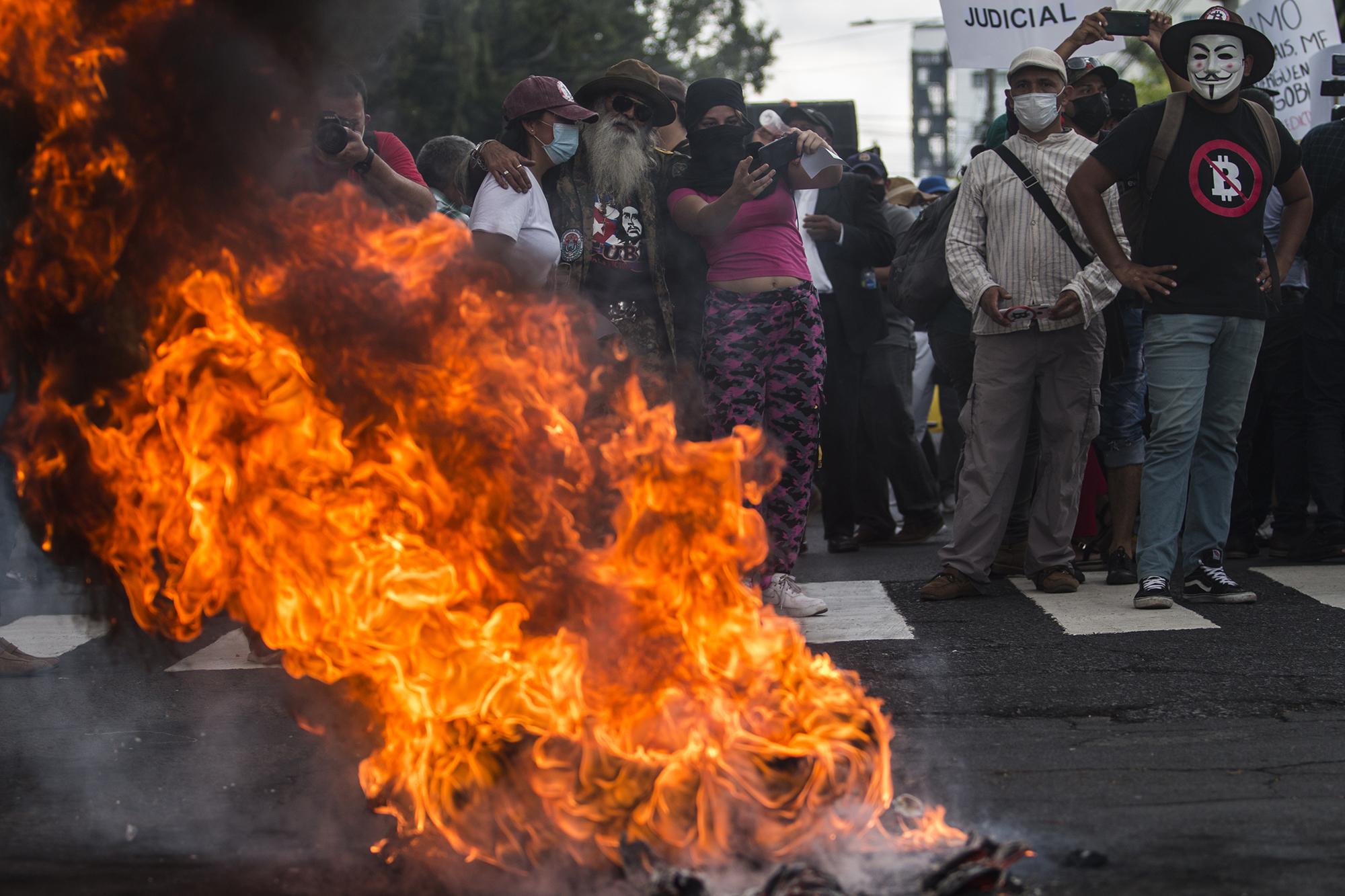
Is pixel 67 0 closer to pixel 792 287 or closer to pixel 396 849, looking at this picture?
pixel 396 849

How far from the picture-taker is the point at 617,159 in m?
6.55

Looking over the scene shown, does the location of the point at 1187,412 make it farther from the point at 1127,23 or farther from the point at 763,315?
the point at 1127,23

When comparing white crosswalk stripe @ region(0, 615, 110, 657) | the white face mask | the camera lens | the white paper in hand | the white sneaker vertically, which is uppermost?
the camera lens

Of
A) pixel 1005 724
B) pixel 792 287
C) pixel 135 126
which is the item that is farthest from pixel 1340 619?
pixel 135 126

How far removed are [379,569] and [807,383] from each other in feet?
10.8

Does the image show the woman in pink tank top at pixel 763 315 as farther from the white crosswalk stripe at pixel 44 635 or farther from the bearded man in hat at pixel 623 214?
the white crosswalk stripe at pixel 44 635

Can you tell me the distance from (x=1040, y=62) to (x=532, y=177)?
7.81ft

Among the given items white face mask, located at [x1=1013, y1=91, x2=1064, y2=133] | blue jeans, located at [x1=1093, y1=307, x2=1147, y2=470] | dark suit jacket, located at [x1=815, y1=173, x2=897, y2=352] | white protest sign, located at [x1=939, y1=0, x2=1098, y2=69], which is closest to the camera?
white face mask, located at [x1=1013, y1=91, x2=1064, y2=133]

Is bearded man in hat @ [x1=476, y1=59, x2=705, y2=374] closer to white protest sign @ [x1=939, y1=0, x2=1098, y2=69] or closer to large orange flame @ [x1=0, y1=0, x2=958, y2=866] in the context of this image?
large orange flame @ [x1=0, y1=0, x2=958, y2=866]

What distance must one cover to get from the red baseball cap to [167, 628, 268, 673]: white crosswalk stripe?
2.49 m

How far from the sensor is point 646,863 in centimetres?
328

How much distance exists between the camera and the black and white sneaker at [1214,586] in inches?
265

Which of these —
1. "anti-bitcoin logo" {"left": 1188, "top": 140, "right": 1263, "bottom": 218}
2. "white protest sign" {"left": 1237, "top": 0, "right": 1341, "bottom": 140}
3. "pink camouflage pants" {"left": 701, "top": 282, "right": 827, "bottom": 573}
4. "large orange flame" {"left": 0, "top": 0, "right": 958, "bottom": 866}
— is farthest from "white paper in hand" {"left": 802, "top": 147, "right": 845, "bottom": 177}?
"white protest sign" {"left": 1237, "top": 0, "right": 1341, "bottom": 140}

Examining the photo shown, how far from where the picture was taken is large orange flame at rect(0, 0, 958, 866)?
350cm
